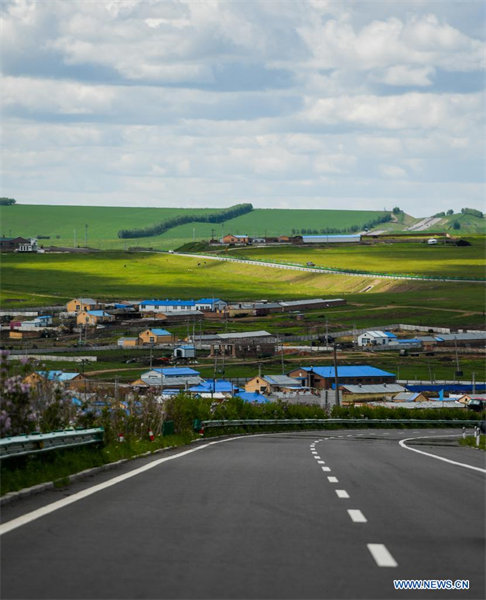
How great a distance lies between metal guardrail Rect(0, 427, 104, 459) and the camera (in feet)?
57.2

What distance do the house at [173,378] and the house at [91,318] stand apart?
2151 inches

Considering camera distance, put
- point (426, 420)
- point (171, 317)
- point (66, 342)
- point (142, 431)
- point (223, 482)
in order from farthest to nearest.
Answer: point (171, 317), point (66, 342), point (426, 420), point (142, 431), point (223, 482)

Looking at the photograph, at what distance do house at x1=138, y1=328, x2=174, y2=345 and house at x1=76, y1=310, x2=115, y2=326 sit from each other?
620 inches

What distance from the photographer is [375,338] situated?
146m

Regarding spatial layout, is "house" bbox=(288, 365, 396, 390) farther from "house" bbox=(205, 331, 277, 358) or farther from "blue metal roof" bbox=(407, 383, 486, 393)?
"house" bbox=(205, 331, 277, 358)

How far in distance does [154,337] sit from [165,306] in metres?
31.2

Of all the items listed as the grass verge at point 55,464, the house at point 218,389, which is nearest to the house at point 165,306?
the house at point 218,389

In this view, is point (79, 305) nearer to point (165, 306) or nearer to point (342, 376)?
point (165, 306)

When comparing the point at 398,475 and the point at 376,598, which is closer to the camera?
the point at 376,598

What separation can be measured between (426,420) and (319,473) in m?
61.7

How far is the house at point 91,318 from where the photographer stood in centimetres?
16975

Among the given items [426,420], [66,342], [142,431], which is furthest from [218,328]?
[142,431]

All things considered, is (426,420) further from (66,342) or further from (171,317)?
(171,317)

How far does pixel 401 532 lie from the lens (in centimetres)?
1228
